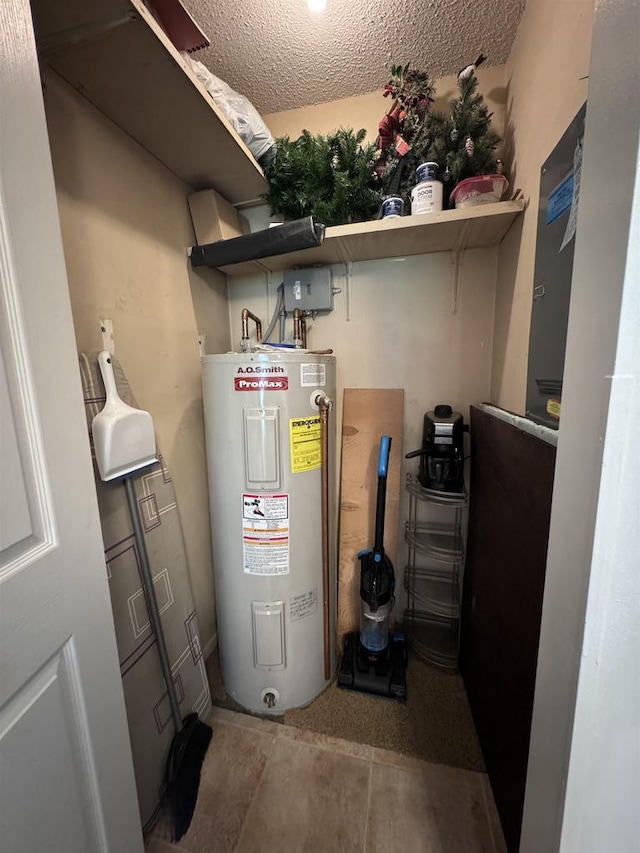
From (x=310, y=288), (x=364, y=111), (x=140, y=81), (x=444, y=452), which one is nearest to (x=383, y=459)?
(x=444, y=452)

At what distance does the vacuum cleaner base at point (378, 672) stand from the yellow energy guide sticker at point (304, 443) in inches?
36.1

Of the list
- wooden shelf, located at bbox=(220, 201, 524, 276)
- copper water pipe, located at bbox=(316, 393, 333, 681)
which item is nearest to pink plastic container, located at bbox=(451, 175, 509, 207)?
wooden shelf, located at bbox=(220, 201, 524, 276)

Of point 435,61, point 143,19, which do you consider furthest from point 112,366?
point 435,61

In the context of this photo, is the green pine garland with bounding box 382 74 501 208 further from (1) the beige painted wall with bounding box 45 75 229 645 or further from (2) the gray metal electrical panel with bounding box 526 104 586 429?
(1) the beige painted wall with bounding box 45 75 229 645

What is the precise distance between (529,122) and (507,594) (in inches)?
54.6

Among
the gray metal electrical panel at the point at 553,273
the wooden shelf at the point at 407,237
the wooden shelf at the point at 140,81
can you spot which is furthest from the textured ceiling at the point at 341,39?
the gray metal electrical panel at the point at 553,273

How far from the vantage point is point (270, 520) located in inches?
43.5

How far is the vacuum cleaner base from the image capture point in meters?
1.28

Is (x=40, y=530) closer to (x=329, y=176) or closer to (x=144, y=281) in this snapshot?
(x=144, y=281)

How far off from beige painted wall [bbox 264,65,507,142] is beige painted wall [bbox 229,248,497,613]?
21.0 inches

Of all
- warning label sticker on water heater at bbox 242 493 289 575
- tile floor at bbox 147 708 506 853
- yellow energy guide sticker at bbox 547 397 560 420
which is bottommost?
tile floor at bbox 147 708 506 853

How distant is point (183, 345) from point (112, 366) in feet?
1.30

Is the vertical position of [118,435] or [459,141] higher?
[459,141]

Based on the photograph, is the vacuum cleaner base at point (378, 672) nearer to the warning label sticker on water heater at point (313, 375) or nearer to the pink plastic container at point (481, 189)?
the warning label sticker on water heater at point (313, 375)
